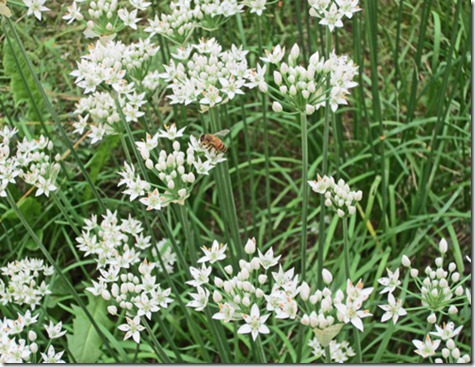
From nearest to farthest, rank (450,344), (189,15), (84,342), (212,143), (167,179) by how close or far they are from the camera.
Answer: (450,344) → (167,179) → (212,143) → (189,15) → (84,342)

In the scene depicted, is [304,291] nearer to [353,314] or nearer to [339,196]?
[353,314]

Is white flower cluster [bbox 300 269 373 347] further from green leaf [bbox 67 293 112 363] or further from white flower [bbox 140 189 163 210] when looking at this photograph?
green leaf [bbox 67 293 112 363]

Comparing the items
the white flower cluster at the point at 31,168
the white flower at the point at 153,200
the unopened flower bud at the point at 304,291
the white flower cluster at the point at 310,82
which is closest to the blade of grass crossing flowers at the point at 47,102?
the white flower cluster at the point at 31,168

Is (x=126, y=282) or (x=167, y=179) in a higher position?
(x=167, y=179)

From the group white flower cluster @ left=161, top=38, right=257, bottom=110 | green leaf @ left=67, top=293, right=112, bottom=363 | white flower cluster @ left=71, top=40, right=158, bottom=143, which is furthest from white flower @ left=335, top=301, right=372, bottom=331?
green leaf @ left=67, top=293, right=112, bottom=363

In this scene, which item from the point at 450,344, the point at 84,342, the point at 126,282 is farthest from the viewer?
the point at 84,342

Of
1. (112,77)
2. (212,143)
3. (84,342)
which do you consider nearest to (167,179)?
(212,143)

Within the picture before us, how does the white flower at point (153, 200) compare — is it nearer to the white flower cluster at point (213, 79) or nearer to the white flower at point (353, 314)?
the white flower cluster at point (213, 79)
